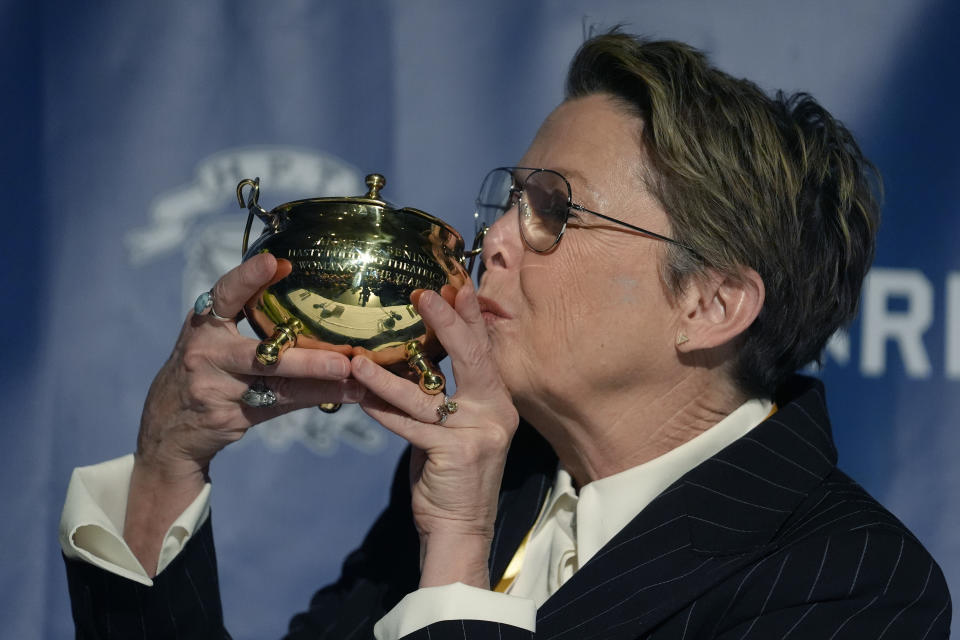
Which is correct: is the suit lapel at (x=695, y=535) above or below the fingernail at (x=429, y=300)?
below

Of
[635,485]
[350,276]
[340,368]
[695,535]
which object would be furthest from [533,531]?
[350,276]

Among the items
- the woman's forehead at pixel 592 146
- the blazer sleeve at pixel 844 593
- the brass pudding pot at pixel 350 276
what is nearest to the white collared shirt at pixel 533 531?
the blazer sleeve at pixel 844 593

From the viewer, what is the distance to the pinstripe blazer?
1497 millimetres

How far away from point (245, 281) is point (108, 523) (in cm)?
63

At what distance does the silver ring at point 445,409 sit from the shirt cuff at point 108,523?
1.82ft

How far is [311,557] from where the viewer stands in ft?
8.21

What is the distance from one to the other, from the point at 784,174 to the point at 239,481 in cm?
159

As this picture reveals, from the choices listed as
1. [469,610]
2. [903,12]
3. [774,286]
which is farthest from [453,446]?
[903,12]

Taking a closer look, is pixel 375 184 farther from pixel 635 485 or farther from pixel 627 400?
pixel 635 485

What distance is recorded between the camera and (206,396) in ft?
5.30

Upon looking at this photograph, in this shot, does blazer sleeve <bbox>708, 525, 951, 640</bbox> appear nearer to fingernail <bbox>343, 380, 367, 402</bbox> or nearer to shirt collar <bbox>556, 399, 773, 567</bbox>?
shirt collar <bbox>556, 399, 773, 567</bbox>

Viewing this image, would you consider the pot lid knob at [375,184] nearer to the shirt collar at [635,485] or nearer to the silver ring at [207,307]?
the silver ring at [207,307]

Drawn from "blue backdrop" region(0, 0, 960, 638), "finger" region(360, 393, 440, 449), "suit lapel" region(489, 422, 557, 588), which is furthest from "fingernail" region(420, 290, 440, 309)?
"blue backdrop" region(0, 0, 960, 638)

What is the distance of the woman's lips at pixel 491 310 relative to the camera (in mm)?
1815
